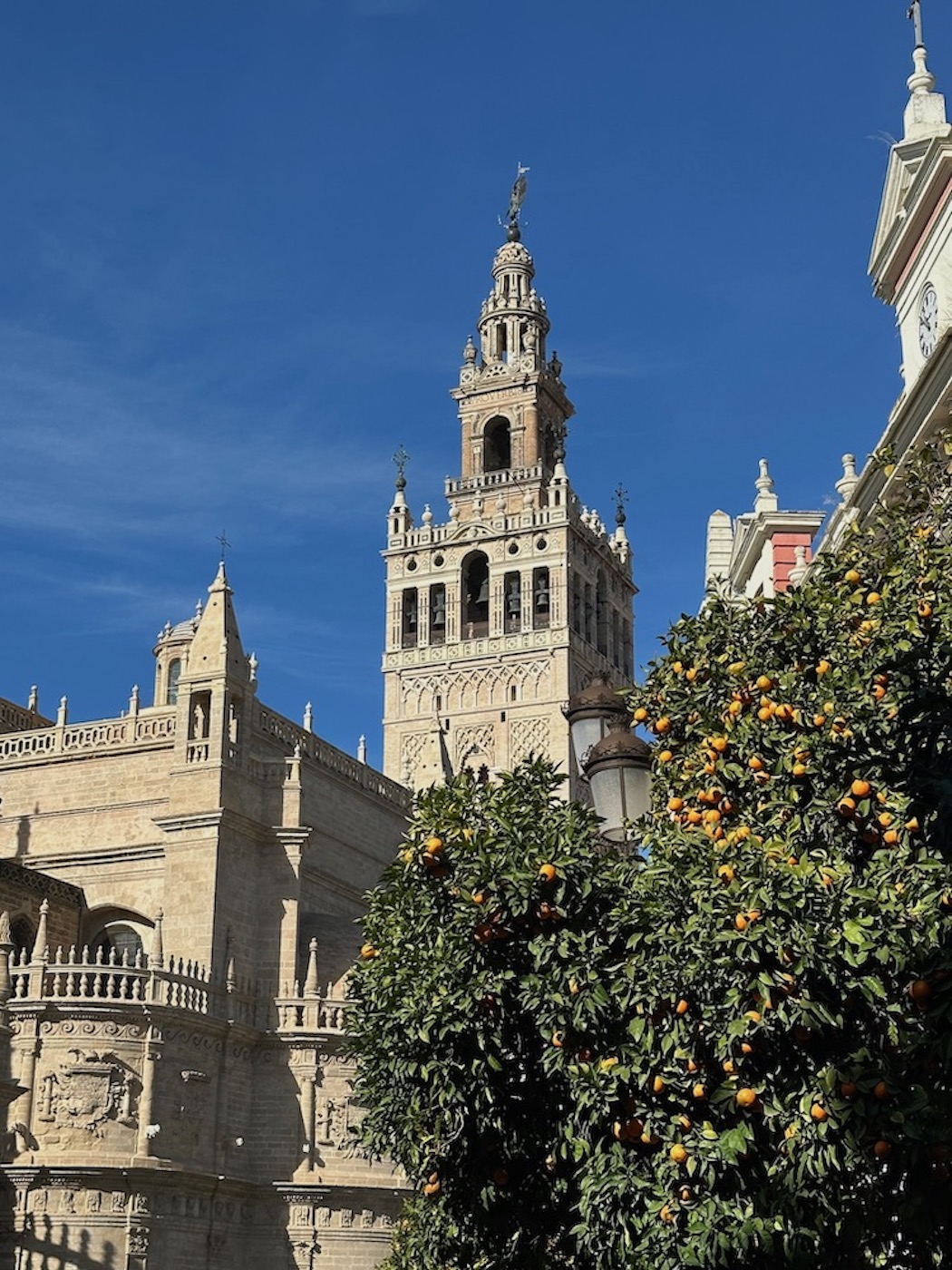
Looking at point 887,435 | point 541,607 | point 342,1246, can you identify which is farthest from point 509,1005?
Result: point 541,607

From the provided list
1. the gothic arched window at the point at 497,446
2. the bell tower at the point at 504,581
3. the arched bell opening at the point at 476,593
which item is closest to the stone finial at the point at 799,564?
the bell tower at the point at 504,581

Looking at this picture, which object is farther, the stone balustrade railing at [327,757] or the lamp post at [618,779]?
the stone balustrade railing at [327,757]

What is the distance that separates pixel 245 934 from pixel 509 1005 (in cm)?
2609

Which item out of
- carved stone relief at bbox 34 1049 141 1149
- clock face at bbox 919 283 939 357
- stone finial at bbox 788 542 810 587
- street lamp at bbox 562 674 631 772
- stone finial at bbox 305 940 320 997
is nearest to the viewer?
street lamp at bbox 562 674 631 772

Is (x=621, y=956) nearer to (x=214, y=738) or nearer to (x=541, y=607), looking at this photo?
(x=214, y=738)

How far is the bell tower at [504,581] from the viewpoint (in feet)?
215

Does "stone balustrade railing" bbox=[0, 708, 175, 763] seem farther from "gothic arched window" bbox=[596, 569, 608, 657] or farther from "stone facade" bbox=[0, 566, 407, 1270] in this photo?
"gothic arched window" bbox=[596, 569, 608, 657]

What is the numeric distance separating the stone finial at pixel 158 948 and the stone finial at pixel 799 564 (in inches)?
631

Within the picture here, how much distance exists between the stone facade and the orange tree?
60.6ft

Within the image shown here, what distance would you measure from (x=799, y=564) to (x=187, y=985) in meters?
16.8

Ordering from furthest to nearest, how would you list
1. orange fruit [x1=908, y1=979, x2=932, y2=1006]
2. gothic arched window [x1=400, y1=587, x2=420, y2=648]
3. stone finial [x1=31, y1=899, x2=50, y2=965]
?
gothic arched window [x1=400, y1=587, x2=420, y2=648], stone finial [x1=31, y1=899, x2=50, y2=965], orange fruit [x1=908, y1=979, x2=932, y2=1006]

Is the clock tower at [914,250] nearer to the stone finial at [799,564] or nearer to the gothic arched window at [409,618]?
the stone finial at [799,564]

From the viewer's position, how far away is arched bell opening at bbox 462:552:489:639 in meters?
68.6

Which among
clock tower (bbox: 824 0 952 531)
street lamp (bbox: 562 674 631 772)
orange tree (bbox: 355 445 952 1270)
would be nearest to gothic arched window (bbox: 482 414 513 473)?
clock tower (bbox: 824 0 952 531)
